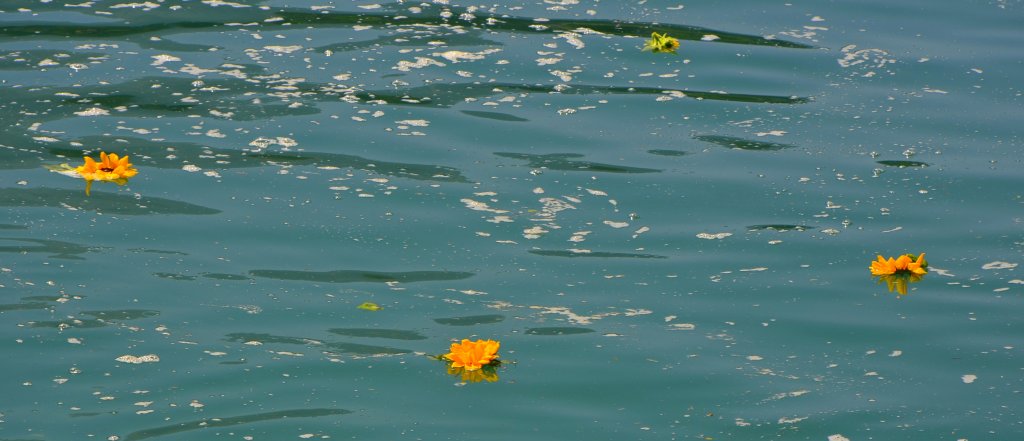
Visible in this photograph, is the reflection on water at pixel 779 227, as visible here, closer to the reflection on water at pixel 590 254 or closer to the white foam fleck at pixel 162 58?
the reflection on water at pixel 590 254

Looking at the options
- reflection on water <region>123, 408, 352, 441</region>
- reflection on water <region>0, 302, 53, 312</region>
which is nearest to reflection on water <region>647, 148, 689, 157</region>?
reflection on water <region>123, 408, 352, 441</region>

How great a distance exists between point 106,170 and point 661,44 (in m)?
1.98

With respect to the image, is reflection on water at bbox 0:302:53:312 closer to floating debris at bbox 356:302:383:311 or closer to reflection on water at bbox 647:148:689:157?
floating debris at bbox 356:302:383:311

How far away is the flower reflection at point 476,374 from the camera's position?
275cm

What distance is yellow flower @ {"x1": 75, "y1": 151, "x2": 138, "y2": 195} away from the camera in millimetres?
3543

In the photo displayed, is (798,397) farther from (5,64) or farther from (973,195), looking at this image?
(5,64)

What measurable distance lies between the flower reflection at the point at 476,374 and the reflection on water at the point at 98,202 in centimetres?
103

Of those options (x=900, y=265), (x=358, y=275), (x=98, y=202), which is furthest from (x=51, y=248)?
(x=900, y=265)

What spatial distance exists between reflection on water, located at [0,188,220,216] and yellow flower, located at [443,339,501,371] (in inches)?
40.2

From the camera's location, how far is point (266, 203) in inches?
137

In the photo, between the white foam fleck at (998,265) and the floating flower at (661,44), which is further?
the floating flower at (661,44)

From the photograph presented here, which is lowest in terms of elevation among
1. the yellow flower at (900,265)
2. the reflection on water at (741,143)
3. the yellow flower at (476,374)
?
the yellow flower at (476,374)

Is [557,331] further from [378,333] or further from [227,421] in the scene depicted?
[227,421]

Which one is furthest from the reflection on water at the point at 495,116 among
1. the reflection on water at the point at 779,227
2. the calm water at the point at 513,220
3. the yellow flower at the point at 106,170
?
the yellow flower at the point at 106,170
